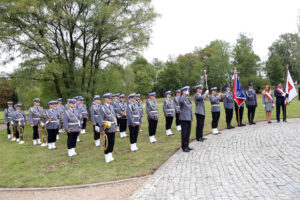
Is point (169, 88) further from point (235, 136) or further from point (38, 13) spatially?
point (235, 136)

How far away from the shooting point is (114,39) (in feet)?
62.4

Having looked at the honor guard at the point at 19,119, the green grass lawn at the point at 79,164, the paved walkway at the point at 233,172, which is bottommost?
the green grass lawn at the point at 79,164

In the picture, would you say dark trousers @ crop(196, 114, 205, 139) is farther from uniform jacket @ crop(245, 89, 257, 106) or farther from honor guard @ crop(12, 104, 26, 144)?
honor guard @ crop(12, 104, 26, 144)

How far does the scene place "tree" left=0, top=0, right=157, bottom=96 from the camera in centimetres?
1641

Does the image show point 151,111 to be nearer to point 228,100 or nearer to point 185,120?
point 185,120

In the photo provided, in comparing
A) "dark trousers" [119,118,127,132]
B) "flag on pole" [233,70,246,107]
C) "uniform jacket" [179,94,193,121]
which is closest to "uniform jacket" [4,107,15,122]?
"dark trousers" [119,118,127,132]

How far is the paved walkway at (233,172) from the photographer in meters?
4.67

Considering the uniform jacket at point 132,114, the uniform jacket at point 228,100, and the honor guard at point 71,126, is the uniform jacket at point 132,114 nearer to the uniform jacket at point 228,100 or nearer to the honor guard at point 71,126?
the honor guard at point 71,126

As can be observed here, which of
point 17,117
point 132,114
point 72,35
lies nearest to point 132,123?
point 132,114

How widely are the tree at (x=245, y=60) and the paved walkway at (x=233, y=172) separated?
53.3 metres

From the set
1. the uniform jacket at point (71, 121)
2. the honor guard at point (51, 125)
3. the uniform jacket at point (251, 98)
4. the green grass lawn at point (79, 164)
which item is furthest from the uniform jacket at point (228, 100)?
the honor guard at point (51, 125)

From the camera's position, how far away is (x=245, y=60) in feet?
193

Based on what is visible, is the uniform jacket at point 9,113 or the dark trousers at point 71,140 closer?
the dark trousers at point 71,140

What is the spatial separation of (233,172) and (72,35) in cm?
1758
